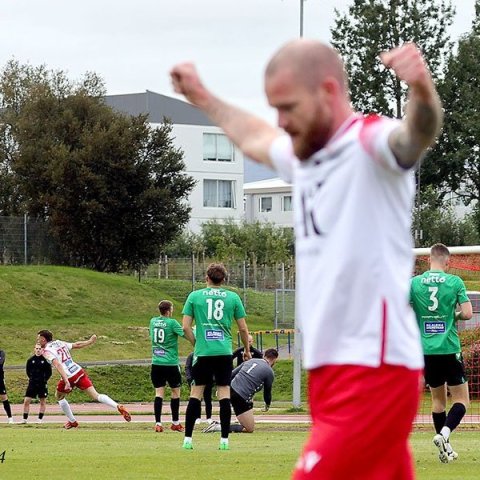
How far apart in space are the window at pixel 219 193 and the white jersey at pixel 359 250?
320 feet

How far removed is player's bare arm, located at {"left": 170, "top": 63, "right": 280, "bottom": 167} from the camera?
5.36m

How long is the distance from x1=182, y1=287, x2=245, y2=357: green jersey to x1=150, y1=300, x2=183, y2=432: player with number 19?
5.69 meters

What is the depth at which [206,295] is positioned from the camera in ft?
52.2

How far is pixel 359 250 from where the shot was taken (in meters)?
4.59

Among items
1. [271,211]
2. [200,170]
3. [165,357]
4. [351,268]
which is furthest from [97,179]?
[271,211]

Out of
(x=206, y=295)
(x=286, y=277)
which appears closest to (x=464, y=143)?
(x=286, y=277)

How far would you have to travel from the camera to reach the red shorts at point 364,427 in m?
4.52

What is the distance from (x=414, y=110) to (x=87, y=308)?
1908 inches

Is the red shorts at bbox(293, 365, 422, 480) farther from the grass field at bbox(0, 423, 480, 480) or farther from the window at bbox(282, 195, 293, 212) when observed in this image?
the window at bbox(282, 195, 293, 212)

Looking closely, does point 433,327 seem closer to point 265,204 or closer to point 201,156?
point 201,156

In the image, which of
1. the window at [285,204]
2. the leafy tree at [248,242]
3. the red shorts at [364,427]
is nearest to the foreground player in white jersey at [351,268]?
the red shorts at [364,427]

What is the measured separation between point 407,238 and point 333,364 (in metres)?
0.50

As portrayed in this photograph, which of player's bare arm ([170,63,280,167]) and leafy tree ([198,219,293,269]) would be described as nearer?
player's bare arm ([170,63,280,167])

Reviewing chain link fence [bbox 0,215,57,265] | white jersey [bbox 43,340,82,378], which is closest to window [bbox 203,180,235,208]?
chain link fence [bbox 0,215,57,265]
